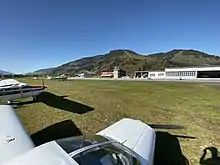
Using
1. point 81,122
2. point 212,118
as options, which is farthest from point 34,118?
point 212,118

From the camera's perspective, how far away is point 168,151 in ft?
18.7

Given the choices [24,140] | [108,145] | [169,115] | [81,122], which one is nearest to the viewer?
[108,145]

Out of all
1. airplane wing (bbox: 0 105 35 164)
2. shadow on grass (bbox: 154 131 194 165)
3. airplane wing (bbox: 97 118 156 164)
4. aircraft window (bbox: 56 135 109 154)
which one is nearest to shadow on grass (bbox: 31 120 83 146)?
airplane wing (bbox: 0 105 35 164)

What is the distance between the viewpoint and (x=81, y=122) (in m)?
8.34

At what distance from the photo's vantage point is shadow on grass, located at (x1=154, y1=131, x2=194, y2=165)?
5.12 meters

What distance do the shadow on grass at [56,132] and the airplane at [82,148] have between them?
174 centimetres

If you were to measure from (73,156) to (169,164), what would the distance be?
3.35 metres

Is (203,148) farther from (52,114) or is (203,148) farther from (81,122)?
(52,114)

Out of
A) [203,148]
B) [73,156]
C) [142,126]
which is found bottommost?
[203,148]

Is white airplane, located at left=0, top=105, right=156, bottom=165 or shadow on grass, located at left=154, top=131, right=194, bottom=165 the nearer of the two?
white airplane, located at left=0, top=105, right=156, bottom=165

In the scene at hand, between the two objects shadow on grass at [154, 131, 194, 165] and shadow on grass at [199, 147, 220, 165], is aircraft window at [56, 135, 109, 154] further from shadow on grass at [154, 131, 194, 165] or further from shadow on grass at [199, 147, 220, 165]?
shadow on grass at [199, 147, 220, 165]

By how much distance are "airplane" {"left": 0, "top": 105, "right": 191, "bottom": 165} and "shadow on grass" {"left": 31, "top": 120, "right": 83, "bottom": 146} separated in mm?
1741

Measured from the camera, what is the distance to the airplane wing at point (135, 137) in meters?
3.68

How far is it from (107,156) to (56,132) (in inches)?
185
